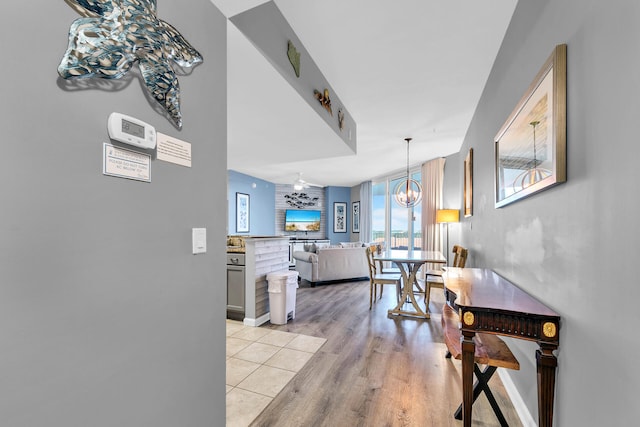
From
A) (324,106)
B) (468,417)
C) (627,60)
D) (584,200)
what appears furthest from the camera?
(324,106)

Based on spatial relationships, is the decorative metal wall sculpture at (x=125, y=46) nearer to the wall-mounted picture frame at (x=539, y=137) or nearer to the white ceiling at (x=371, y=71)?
the white ceiling at (x=371, y=71)

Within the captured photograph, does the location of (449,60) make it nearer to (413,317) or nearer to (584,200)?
(584,200)

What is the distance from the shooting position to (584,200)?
1041 millimetres

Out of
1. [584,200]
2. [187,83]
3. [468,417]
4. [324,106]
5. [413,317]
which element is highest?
[324,106]

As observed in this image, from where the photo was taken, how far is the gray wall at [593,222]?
31.8 inches

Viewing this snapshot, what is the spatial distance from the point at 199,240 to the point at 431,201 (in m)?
5.59

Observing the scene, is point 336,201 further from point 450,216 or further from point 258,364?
point 258,364

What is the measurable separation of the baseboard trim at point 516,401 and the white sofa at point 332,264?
3598mm

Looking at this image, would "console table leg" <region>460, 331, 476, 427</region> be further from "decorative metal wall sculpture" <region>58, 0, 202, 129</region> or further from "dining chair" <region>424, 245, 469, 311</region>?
"dining chair" <region>424, 245, 469, 311</region>

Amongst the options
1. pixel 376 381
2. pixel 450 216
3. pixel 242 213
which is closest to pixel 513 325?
pixel 376 381

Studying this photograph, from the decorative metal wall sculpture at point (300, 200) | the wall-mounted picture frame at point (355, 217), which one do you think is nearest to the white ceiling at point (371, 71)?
the decorative metal wall sculpture at point (300, 200)

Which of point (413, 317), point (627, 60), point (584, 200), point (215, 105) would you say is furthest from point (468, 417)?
point (413, 317)

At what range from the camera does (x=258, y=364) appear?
2.42m

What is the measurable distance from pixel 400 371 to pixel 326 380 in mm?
622
